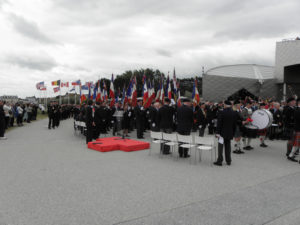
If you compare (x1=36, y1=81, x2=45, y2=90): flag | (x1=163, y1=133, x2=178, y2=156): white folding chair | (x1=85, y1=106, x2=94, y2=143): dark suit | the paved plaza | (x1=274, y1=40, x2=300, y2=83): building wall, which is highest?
(x1=274, y1=40, x2=300, y2=83): building wall

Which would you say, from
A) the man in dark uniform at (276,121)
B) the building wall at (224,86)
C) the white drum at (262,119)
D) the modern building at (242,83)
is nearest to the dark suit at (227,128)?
the white drum at (262,119)

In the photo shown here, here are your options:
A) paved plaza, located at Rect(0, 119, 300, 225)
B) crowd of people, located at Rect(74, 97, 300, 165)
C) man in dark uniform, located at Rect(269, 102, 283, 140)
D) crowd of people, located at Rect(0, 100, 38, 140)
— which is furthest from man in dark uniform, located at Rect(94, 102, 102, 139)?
man in dark uniform, located at Rect(269, 102, 283, 140)

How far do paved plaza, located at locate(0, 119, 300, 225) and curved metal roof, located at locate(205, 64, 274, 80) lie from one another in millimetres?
51630

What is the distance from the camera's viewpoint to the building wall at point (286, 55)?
3758cm

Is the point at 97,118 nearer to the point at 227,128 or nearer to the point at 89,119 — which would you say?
the point at 89,119

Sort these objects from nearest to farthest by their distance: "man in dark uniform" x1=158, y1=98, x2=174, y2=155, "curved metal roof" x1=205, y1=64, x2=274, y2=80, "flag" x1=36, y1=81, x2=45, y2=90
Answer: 1. "man in dark uniform" x1=158, y1=98, x2=174, y2=155
2. "flag" x1=36, y1=81, x2=45, y2=90
3. "curved metal roof" x1=205, y1=64, x2=274, y2=80

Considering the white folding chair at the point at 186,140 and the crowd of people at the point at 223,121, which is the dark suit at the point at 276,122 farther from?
the white folding chair at the point at 186,140

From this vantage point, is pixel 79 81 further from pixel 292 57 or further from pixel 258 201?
pixel 258 201

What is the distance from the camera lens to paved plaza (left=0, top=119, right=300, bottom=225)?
13.7 feet

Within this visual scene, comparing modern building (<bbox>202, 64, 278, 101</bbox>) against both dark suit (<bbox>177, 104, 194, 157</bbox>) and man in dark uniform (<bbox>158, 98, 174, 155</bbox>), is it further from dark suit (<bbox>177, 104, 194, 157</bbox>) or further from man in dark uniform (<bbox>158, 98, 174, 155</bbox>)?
dark suit (<bbox>177, 104, 194, 157</bbox>)

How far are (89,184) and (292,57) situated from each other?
40758 millimetres

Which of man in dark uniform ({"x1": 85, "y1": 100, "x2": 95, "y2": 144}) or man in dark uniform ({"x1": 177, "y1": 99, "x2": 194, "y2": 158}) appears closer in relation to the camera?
man in dark uniform ({"x1": 177, "y1": 99, "x2": 194, "y2": 158})

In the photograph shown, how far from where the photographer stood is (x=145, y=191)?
5.46m

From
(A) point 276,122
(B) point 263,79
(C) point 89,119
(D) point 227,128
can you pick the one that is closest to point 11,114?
(C) point 89,119
